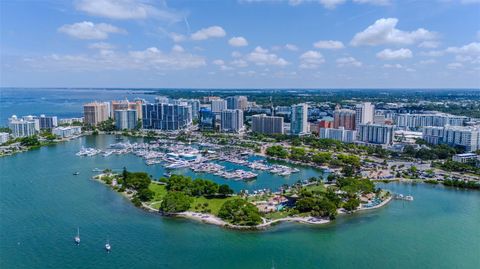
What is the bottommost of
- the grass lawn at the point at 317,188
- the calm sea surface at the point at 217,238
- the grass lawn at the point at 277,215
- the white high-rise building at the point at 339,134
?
the calm sea surface at the point at 217,238

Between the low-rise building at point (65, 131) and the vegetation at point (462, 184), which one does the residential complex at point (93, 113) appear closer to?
the low-rise building at point (65, 131)

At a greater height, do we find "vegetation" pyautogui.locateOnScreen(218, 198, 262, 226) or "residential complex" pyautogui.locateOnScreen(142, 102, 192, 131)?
"residential complex" pyautogui.locateOnScreen(142, 102, 192, 131)

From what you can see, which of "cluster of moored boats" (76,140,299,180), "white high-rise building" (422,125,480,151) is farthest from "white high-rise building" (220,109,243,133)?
"white high-rise building" (422,125,480,151)

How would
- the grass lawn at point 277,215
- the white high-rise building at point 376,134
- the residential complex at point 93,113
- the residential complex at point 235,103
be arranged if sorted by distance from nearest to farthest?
the grass lawn at point 277,215 < the white high-rise building at point 376,134 < the residential complex at point 93,113 < the residential complex at point 235,103

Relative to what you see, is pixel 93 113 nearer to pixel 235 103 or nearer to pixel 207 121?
pixel 207 121

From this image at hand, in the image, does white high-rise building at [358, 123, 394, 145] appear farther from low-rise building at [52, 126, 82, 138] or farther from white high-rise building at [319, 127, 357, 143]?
low-rise building at [52, 126, 82, 138]

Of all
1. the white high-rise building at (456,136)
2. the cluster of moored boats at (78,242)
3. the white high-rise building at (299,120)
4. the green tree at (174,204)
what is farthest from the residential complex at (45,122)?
the white high-rise building at (456,136)
